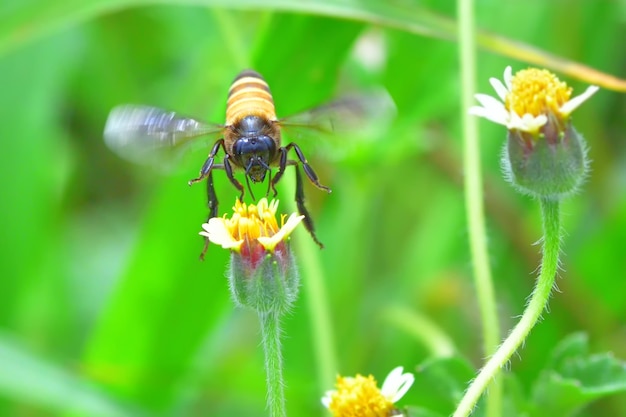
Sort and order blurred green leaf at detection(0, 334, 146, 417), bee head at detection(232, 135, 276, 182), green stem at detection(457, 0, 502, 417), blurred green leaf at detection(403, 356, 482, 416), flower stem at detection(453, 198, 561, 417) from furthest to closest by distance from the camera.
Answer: blurred green leaf at detection(0, 334, 146, 417)
bee head at detection(232, 135, 276, 182)
green stem at detection(457, 0, 502, 417)
blurred green leaf at detection(403, 356, 482, 416)
flower stem at detection(453, 198, 561, 417)

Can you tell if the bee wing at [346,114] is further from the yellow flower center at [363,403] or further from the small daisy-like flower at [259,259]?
the yellow flower center at [363,403]

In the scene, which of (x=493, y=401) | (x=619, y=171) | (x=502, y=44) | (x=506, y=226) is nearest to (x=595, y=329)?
(x=506, y=226)

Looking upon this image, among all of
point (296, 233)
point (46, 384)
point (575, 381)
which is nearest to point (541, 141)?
point (575, 381)

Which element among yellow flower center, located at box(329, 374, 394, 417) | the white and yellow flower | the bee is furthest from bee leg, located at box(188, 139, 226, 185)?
yellow flower center, located at box(329, 374, 394, 417)

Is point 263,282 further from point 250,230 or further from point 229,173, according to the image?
point 229,173

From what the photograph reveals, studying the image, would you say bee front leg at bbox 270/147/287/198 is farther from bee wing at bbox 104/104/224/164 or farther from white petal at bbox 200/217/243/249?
white petal at bbox 200/217/243/249

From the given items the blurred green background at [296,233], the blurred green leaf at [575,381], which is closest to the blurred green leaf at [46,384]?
the blurred green background at [296,233]
